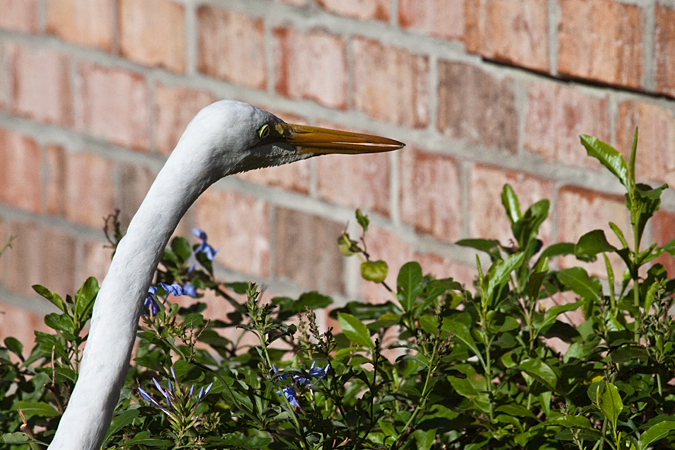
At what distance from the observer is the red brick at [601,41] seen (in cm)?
97

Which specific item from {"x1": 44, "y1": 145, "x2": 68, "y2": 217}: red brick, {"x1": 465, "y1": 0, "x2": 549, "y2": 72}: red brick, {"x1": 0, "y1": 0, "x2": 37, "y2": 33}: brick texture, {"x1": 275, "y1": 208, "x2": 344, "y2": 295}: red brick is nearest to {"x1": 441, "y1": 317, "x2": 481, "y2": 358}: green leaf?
{"x1": 465, "y1": 0, "x2": 549, "y2": 72}: red brick

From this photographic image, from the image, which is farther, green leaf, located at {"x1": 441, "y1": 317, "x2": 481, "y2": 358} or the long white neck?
green leaf, located at {"x1": 441, "y1": 317, "x2": 481, "y2": 358}

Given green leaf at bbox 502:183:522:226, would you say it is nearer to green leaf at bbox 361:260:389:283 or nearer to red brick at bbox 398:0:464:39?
green leaf at bbox 361:260:389:283

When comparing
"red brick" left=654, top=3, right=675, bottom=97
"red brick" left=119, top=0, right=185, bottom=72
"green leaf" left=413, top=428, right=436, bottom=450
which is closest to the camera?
"green leaf" left=413, top=428, right=436, bottom=450

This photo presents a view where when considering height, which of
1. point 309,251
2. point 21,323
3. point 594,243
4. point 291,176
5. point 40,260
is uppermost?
point 594,243

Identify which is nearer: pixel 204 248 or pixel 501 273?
pixel 501 273

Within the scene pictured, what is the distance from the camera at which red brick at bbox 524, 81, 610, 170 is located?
40.2 inches

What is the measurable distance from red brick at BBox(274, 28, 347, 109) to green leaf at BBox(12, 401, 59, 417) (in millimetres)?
654

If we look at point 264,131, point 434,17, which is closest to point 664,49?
point 434,17

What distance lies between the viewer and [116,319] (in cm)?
58

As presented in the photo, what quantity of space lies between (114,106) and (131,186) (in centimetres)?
14

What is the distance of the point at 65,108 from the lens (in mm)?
1537

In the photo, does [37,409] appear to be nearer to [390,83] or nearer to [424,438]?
[424,438]

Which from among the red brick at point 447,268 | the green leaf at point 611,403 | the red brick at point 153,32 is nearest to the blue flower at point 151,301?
the green leaf at point 611,403
